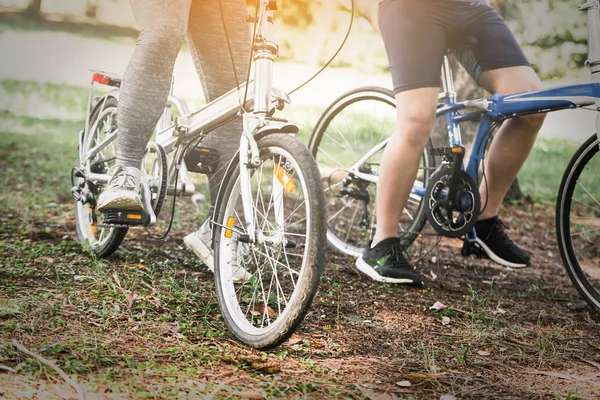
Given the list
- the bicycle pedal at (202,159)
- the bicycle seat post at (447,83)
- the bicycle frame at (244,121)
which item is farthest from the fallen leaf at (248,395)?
the bicycle seat post at (447,83)

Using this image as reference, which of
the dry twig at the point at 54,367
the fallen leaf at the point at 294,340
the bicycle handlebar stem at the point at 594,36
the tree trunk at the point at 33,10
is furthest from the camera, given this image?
the tree trunk at the point at 33,10

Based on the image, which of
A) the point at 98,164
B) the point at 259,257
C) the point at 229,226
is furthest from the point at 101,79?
the point at 259,257

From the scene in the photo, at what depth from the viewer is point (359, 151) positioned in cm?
366

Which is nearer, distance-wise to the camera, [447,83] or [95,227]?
[447,83]

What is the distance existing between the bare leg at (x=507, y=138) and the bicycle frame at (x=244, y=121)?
119 cm

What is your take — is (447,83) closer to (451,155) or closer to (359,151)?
(451,155)

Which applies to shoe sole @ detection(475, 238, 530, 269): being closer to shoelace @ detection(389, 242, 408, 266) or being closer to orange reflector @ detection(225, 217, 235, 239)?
shoelace @ detection(389, 242, 408, 266)

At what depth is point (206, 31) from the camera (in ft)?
8.70

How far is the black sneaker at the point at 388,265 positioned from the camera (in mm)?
2814

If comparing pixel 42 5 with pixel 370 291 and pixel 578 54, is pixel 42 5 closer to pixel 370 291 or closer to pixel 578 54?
pixel 578 54

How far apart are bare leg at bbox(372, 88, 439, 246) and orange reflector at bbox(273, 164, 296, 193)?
2.93 ft

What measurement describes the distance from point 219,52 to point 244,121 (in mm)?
658

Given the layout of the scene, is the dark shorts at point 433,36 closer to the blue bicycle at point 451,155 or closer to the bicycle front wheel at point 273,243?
the blue bicycle at point 451,155

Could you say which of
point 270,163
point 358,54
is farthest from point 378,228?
point 358,54
